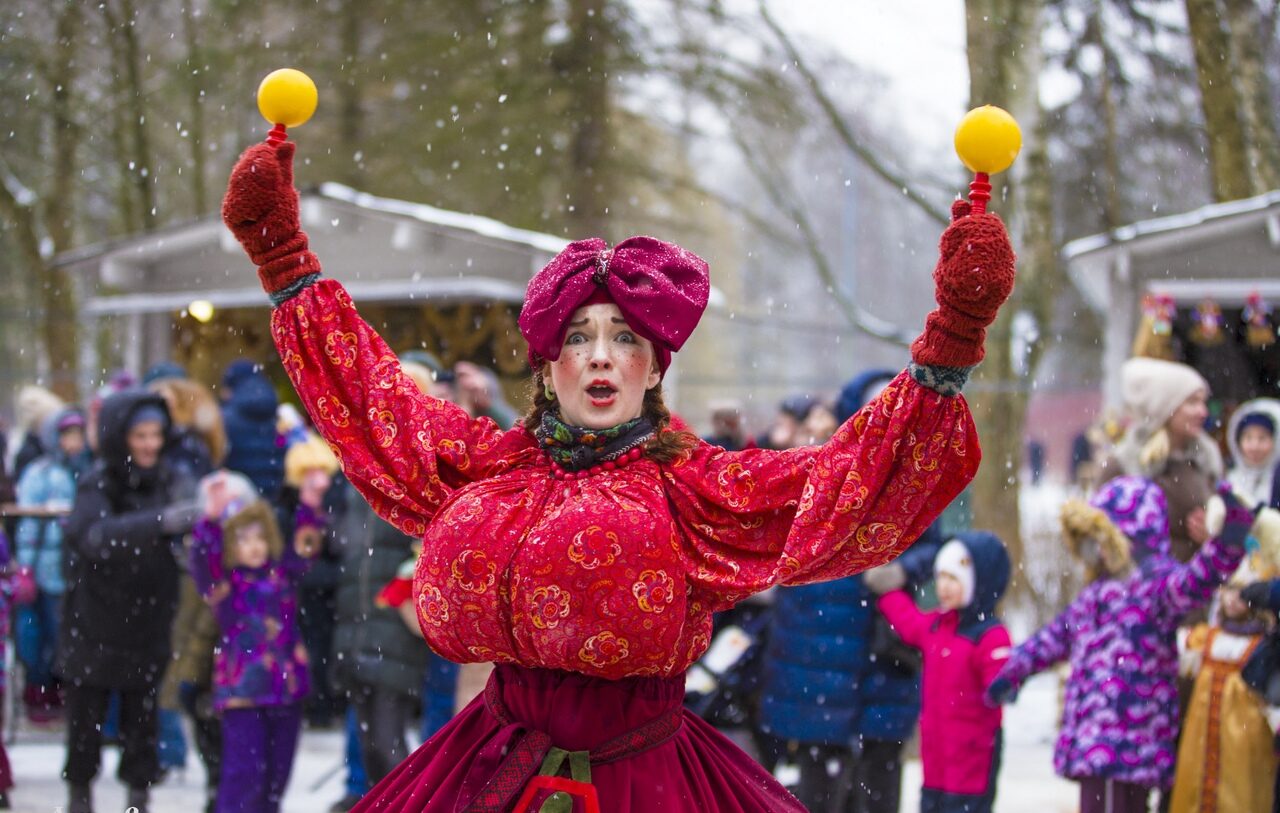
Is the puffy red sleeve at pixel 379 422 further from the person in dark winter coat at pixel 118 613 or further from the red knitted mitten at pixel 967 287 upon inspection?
the person in dark winter coat at pixel 118 613

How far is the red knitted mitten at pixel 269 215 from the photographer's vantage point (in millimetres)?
2957

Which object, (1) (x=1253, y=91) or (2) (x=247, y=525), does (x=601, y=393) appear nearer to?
(2) (x=247, y=525)

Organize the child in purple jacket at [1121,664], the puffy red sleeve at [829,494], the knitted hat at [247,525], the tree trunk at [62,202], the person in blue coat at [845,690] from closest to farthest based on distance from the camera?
the puffy red sleeve at [829,494] < the child in purple jacket at [1121,664] < the person in blue coat at [845,690] < the knitted hat at [247,525] < the tree trunk at [62,202]

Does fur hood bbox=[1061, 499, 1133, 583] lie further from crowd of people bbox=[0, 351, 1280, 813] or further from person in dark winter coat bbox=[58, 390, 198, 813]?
person in dark winter coat bbox=[58, 390, 198, 813]

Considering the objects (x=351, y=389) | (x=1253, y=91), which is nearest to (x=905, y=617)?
(x=351, y=389)

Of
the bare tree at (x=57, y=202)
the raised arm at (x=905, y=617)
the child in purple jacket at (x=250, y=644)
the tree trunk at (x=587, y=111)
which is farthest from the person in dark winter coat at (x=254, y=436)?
the bare tree at (x=57, y=202)

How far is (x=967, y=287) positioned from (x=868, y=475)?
1.22 ft

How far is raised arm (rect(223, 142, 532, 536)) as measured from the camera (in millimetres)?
2955

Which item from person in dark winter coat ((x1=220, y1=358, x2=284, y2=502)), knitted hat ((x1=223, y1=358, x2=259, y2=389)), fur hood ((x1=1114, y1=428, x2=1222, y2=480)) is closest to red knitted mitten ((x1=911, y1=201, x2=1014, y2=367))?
fur hood ((x1=1114, y1=428, x2=1222, y2=480))

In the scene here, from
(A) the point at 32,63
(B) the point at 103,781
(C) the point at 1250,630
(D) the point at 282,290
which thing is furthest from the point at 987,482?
(A) the point at 32,63

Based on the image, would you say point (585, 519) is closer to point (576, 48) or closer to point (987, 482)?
point (987, 482)

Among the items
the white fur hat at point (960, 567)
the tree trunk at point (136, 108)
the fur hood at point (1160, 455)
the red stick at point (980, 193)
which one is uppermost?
the tree trunk at point (136, 108)

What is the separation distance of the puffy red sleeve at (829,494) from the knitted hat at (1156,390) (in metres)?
3.21

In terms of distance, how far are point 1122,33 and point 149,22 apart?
28.4 ft
